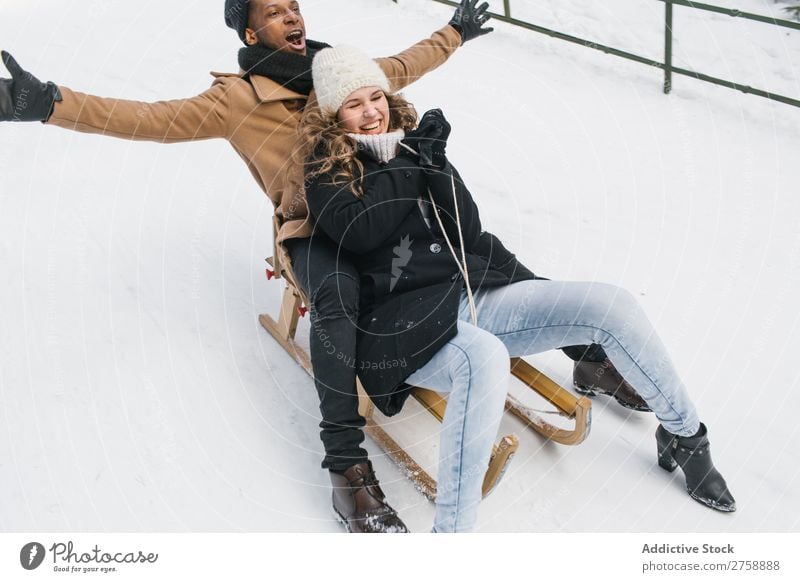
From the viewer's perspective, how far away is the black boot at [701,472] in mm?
2363

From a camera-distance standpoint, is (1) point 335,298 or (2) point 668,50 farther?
(2) point 668,50

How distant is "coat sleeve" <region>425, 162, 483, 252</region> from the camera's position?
2.31 metres

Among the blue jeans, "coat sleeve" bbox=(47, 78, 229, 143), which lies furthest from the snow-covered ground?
"coat sleeve" bbox=(47, 78, 229, 143)

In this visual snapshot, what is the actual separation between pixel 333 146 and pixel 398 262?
1.12 feet

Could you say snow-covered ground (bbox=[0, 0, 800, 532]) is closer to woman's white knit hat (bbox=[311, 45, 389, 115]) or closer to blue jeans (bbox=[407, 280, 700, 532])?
blue jeans (bbox=[407, 280, 700, 532])

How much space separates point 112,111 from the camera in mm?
2387

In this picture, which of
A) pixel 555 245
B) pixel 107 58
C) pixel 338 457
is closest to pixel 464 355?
pixel 338 457

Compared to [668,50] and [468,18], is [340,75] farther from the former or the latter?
[668,50]

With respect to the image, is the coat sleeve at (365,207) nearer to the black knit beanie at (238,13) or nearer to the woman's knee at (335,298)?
the woman's knee at (335,298)

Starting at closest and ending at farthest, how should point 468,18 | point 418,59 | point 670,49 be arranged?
point 418,59 → point 468,18 → point 670,49

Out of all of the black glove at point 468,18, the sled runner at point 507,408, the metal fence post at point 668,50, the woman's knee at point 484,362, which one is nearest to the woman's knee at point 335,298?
the sled runner at point 507,408

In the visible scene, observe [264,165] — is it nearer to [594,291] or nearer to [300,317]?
[300,317]

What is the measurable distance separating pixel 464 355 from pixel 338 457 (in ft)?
1.36

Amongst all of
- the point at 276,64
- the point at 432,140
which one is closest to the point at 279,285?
the point at 276,64
